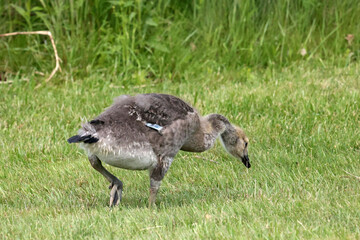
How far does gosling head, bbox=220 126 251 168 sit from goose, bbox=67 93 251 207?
0.39 metres

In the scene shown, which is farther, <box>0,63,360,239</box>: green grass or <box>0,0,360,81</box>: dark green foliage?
<box>0,0,360,81</box>: dark green foliage

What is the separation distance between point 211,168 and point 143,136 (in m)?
1.53

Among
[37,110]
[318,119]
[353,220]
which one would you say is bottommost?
[37,110]

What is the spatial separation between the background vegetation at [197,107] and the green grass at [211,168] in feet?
0.07

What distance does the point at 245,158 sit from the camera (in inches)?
260

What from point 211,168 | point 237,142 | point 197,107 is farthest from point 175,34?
point 237,142

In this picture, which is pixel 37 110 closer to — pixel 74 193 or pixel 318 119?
pixel 74 193

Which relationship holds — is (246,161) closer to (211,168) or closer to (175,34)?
(211,168)

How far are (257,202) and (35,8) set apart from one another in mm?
6333

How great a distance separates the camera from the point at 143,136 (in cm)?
559

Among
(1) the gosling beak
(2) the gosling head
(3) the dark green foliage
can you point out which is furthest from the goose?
(3) the dark green foliage

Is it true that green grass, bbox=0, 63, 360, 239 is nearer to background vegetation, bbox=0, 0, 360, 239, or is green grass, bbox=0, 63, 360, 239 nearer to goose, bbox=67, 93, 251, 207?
background vegetation, bbox=0, 0, 360, 239

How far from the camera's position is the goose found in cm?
537

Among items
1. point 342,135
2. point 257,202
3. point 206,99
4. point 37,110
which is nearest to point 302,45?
point 206,99
